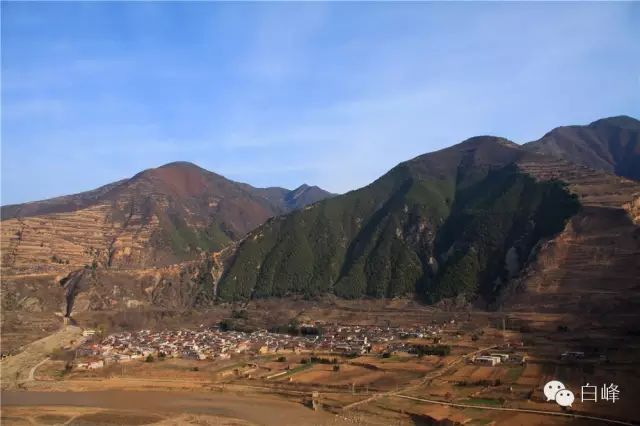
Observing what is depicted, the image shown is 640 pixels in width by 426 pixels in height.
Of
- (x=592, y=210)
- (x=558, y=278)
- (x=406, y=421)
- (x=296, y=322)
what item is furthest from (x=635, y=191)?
(x=406, y=421)

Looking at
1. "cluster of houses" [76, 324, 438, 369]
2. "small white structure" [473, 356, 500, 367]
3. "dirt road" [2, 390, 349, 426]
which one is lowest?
"dirt road" [2, 390, 349, 426]

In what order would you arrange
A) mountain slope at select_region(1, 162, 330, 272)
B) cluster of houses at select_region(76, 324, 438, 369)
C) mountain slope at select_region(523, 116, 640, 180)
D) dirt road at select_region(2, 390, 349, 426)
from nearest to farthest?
dirt road at select_region(2, 390, 349, 426) < cluster of houses at select_region(76, 324, 438, 369) < mountain slope at select_region(1, 162, 330, 272) < mountain slope at select_region(523, 116, 640, 180)

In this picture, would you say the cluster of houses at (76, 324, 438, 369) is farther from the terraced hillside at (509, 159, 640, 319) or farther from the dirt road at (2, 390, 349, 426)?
the terraced hillside at (509, 159, 640, 319)

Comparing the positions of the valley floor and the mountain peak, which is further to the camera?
the mountain peak

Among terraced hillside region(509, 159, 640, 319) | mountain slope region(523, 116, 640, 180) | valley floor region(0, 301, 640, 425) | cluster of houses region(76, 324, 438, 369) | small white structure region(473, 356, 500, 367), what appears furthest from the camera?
mountain slope region(523, 116, 640, 180)

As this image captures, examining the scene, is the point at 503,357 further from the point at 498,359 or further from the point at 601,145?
the point at 601,145

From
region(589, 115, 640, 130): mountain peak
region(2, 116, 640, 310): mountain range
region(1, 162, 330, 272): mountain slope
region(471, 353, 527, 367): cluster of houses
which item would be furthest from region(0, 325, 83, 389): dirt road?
region(589, 115, 640, 130): mountain peak

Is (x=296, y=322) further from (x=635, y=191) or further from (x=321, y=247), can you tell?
(x=635, y=191)

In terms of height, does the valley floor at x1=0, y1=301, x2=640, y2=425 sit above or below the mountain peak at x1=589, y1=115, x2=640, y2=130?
below
